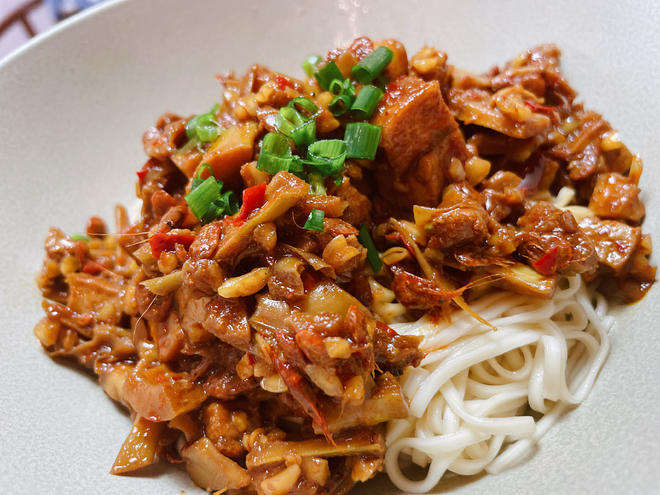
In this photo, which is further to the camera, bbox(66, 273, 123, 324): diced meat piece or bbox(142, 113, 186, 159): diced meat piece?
bbox(66, 273, 123, 324): diced meat piece

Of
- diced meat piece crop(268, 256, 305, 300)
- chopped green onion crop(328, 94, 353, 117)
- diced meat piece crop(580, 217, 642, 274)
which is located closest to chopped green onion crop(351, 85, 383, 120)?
chopped green onion crop(328, 94, 353, 117)

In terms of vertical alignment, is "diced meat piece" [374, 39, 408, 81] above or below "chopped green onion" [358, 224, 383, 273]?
above

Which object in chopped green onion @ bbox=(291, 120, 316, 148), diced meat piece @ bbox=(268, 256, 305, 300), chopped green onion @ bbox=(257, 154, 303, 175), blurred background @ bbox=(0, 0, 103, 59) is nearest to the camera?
diced meat piece @ bbox=(268, 256, 305, 300)

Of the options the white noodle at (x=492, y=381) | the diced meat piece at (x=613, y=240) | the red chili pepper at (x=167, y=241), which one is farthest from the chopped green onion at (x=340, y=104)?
the diced meat piece at (x=613, y=240)

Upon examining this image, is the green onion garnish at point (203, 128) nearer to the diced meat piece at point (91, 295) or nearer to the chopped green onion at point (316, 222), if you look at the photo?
the chopped green onion at point (316, 222)

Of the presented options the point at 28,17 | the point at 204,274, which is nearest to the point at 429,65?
the point at 204,274

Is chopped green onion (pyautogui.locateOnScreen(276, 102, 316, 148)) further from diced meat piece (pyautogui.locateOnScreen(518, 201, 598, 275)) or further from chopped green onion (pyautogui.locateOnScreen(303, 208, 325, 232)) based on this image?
diced meat piece (pyautogui.locateOnScreen(518, 201, 598, 275))

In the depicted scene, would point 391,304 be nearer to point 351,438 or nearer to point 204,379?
point 351,438
